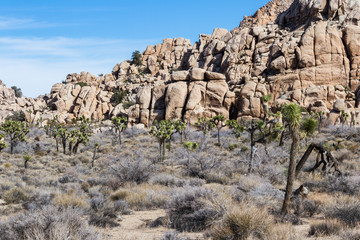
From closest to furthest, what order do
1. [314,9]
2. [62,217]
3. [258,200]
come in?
[62,217] < [258,200] < [314,9]

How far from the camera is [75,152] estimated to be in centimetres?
3148

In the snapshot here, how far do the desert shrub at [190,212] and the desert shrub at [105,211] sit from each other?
73.6 inches

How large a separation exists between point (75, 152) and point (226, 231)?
28337 mm

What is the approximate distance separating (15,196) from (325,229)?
38.9 feet

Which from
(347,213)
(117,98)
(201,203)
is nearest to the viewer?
(347,213)

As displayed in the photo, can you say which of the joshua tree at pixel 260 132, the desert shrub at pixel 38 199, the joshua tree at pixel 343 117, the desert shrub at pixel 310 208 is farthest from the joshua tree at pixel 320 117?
the desert shrub at pixel 38 199

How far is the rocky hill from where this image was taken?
53.8 m

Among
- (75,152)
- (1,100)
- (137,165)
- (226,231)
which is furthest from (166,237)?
(1,100)

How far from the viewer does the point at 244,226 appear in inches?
245

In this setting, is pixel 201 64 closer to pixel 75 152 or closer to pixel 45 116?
pixel 45 116

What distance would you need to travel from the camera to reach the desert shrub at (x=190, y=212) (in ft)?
26.4

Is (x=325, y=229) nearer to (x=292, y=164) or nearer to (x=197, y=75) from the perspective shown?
(x=292, y=164)

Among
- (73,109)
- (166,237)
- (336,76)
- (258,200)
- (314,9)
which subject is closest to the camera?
(166,237)

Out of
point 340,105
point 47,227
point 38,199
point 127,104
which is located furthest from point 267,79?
point 47,227
